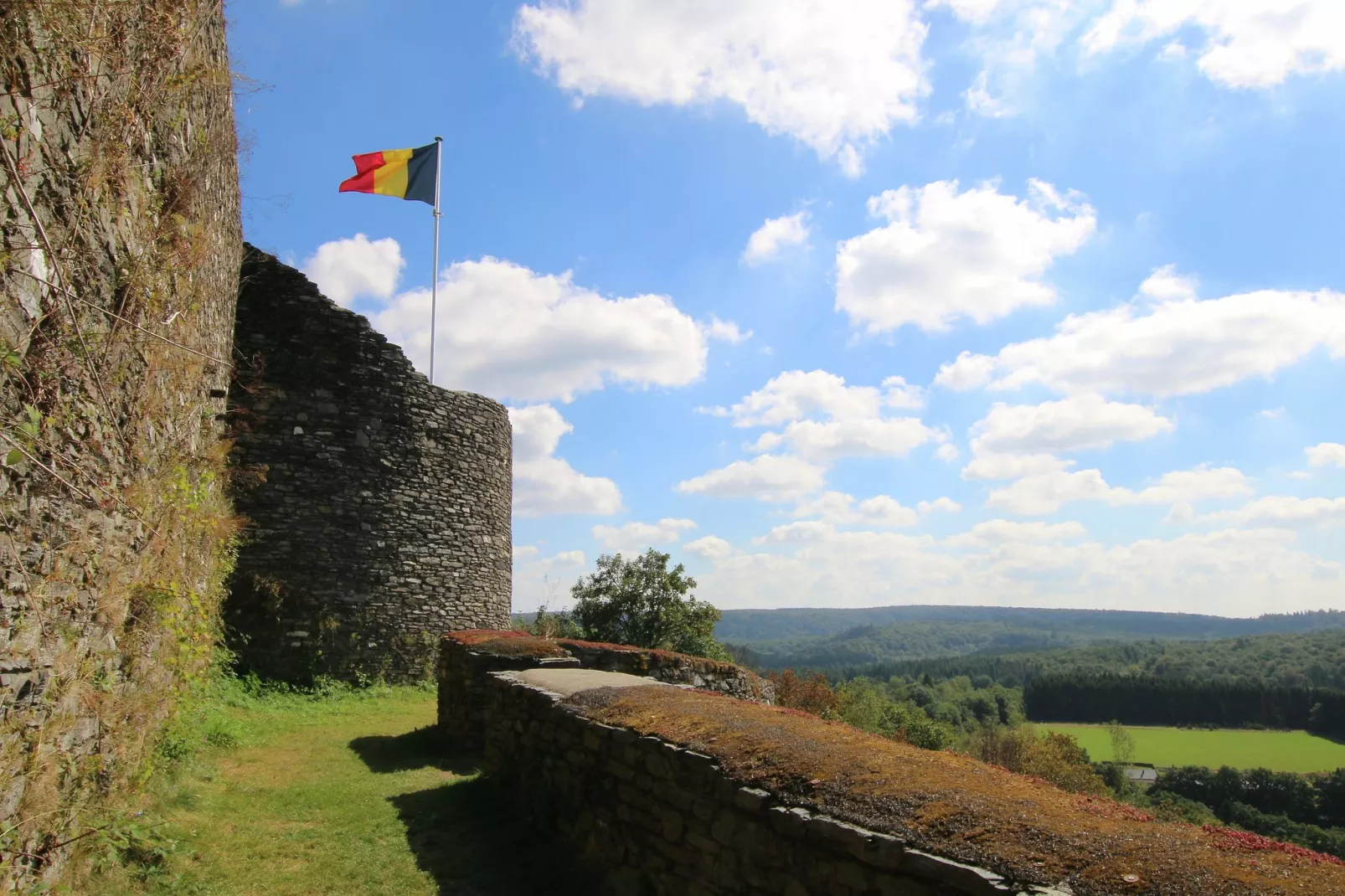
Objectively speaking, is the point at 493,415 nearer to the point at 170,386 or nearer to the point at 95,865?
the point at 170,386

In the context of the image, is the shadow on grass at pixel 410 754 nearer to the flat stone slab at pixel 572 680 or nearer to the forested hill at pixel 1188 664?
the flat stone slab at pixel 572 680

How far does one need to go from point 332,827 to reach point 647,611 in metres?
17.8

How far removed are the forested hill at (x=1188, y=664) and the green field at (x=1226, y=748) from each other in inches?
598

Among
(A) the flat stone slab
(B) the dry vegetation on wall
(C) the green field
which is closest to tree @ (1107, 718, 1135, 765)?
(C) the green field

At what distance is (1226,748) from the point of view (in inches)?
2736

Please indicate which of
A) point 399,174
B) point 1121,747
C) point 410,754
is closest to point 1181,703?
point 1121,747

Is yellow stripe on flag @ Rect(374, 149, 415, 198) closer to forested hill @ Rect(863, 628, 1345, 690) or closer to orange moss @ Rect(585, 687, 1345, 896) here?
orange moss @ Rect(585, 687, 1345, 896)

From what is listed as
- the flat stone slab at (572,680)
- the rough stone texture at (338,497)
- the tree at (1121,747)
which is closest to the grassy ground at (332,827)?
the flat stone slab at (572,680)

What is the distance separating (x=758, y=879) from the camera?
4254 millimetres

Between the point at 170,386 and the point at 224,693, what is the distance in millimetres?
7005

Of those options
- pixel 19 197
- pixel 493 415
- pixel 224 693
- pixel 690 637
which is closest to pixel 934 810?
pixel 19 197

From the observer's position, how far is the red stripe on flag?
18.7 meters

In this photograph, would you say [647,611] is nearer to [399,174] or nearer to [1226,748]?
[399,174]

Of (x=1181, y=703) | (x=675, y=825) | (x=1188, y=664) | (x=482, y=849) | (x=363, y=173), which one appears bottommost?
(x=1188, y=664)
